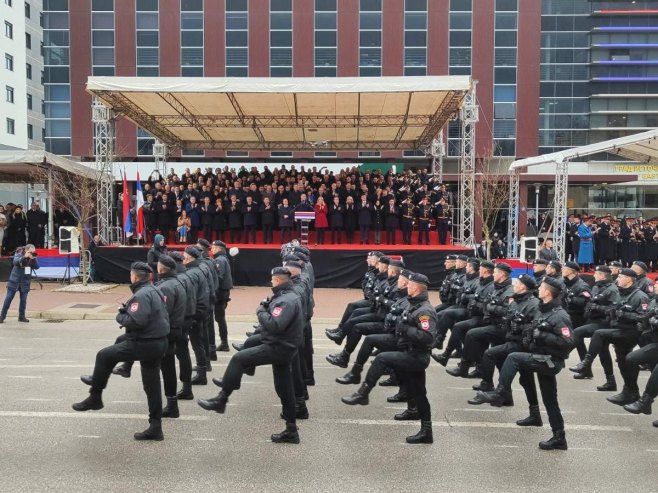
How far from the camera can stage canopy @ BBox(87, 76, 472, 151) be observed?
61.0 feet

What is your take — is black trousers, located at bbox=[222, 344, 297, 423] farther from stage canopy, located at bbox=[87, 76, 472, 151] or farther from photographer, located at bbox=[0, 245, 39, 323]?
stage canopy, located at bbox=[87, 76, 472, 151]

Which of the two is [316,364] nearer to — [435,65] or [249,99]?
[249,99]

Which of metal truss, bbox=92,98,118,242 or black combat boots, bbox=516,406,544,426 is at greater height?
metal truss, bbox=92,98,118,242

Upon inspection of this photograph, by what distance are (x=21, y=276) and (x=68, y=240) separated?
21.7 ft

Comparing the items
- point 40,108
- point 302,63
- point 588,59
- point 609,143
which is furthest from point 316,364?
point 40,108

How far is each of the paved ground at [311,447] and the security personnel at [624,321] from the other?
74cm

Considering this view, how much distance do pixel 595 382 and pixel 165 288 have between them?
22.8ft

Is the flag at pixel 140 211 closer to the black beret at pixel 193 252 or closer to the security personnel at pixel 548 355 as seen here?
the black beret at pixel 193 252

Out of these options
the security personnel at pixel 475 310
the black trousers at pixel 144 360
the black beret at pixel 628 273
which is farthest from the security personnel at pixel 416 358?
the black beret at pixel 628 273

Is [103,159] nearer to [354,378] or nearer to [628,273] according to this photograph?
[354,378]

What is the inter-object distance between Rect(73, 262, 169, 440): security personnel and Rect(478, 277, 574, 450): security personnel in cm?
379

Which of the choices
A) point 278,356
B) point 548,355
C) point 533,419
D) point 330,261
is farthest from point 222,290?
point 330,261

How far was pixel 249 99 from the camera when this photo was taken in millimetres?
20578

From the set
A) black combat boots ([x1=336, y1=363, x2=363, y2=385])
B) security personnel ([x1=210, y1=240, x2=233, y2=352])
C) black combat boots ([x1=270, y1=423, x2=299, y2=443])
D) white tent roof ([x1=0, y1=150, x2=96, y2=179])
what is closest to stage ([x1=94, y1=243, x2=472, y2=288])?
white tent roof ([x1=0, y1=150, x2=96, y2=179])
